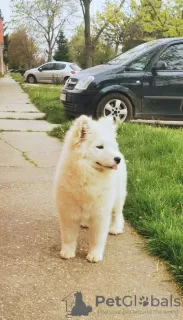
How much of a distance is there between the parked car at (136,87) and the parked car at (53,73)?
68.5 feet

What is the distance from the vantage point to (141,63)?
901cm

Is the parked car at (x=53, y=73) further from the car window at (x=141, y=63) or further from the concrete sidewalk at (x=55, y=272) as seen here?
the concrete sidewalk at (x=55, y=272)

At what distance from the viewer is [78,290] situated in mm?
2744

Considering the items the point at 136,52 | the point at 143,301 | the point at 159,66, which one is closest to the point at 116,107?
the point at 159,66

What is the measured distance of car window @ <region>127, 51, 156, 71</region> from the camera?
896 centimetres

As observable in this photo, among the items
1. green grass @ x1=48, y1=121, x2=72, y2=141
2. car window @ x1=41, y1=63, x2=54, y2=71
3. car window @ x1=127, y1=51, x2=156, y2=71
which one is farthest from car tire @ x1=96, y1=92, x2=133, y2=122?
car window @ x1=41, y1=63, x2=54, y2=71

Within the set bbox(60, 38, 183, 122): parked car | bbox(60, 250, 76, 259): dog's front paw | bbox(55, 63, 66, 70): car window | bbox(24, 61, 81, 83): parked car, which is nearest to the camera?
bbox(60, 250, 76, 259): dog's front paw

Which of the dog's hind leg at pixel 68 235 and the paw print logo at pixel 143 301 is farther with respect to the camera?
the dog's hind leg at pixel 68 235

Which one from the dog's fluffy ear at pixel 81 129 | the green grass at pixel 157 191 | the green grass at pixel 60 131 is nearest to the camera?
the dog's fluffy ear at pixel 81 129

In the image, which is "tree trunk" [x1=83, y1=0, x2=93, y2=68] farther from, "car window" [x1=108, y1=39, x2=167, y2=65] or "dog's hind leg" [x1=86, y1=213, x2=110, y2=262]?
"dog's hind leg" [x1=86, y1=213, x2=110, y2=262]

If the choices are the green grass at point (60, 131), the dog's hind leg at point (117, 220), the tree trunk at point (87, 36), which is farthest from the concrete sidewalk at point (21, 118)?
the tree trunk at point (87, 36)

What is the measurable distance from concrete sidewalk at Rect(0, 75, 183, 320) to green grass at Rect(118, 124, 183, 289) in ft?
0.37

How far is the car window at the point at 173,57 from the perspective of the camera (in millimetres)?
9219

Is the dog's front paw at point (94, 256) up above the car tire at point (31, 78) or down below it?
above
